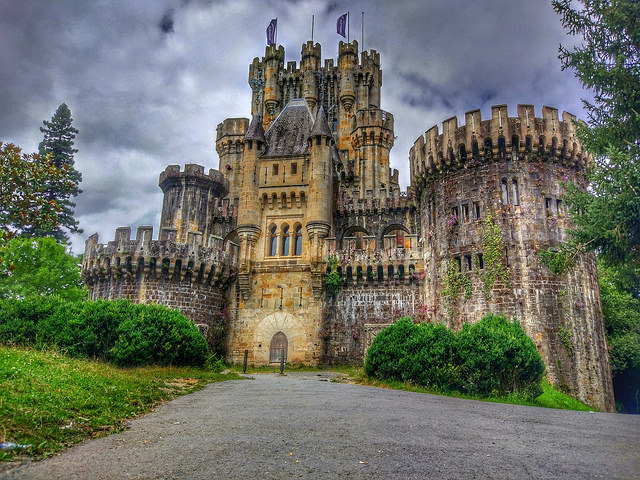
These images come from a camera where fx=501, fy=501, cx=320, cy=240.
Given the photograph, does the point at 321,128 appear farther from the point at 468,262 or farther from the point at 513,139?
the point at 468,262

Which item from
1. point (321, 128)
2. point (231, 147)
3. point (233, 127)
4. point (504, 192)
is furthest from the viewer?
point (233, 127)

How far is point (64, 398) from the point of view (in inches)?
407

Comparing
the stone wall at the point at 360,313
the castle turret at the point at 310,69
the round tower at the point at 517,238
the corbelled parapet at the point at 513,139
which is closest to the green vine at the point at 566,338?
the round tower at the point at 517,238

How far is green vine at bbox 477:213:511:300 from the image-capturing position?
78.5 feet

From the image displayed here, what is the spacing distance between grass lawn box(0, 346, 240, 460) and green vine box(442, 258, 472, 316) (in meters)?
13.6

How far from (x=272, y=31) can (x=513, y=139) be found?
3352 cm

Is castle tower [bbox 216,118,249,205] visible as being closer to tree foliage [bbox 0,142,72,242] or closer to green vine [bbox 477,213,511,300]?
green vine [bbox 477,213,511,300]

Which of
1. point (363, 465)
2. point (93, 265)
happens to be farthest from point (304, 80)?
point (363, 465)

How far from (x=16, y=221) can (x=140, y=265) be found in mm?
14089

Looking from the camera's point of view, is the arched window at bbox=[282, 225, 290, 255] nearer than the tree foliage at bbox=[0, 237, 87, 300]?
Yes

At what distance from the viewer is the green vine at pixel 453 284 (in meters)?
24.8

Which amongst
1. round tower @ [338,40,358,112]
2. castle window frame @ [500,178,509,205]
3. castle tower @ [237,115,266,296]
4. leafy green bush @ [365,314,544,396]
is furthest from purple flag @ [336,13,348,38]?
leafy green bush @ [365,314,544,396]

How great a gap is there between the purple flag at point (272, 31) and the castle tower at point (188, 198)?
2127cm

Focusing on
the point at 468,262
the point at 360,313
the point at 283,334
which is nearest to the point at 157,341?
the point at 283,334
